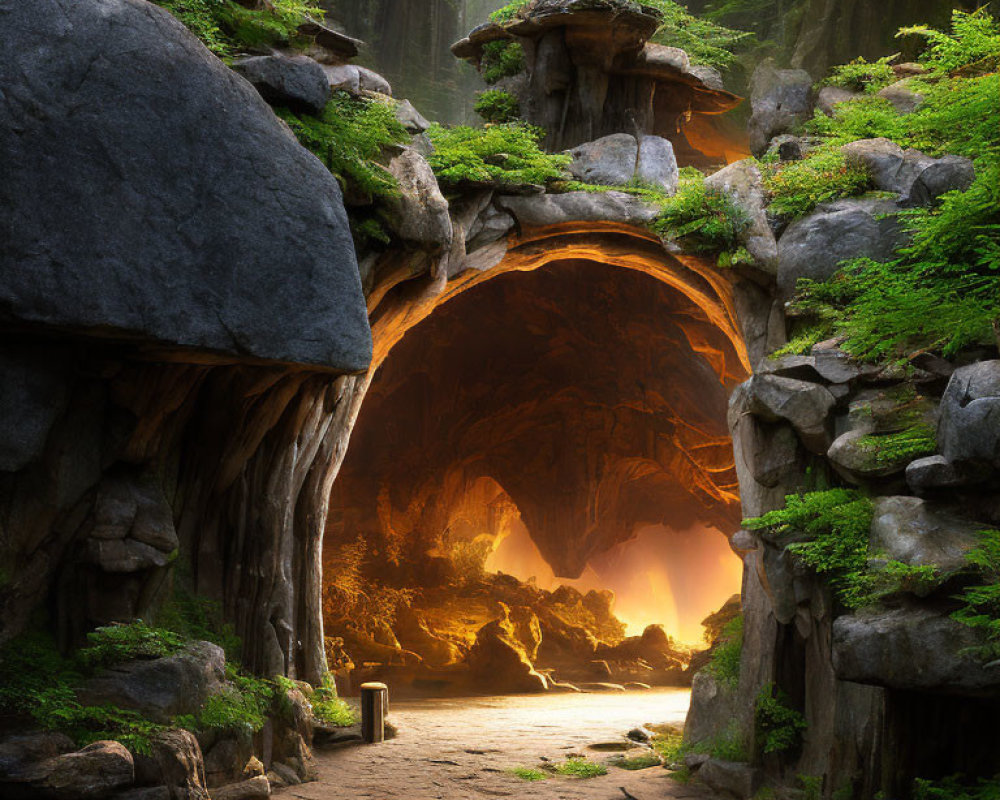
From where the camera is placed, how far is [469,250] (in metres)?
12.2

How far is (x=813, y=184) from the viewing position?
36.1 ft

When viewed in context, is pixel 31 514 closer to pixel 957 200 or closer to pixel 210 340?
pixel 210 340

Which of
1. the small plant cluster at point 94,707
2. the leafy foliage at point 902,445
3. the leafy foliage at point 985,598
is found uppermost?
the leafy foliage at point 902,445

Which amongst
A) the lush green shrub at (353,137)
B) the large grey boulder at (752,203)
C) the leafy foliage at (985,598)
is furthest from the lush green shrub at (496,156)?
the leafy foliage at (985,598)

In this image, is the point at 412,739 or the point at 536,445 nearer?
the point at 412,739

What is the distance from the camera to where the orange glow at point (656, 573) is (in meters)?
27.9

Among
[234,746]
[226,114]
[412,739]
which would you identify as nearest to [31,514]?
[234,746]

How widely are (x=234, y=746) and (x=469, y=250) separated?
22.4ft

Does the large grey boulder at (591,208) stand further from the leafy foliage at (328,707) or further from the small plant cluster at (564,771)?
the small plant cluster at (564,771)

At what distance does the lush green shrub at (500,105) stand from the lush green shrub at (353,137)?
4.62 m

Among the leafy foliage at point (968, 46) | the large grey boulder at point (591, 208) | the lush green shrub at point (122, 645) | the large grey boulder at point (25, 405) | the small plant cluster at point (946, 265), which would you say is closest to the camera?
the large grey boulder at point (25, 405)

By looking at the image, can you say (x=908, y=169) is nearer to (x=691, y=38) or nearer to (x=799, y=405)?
(x=799, y=405)

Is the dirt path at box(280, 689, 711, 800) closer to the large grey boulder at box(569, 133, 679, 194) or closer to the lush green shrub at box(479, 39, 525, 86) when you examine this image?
the large grey boulder at box(569, 133, 679, 194)

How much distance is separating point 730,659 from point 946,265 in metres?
5.04
